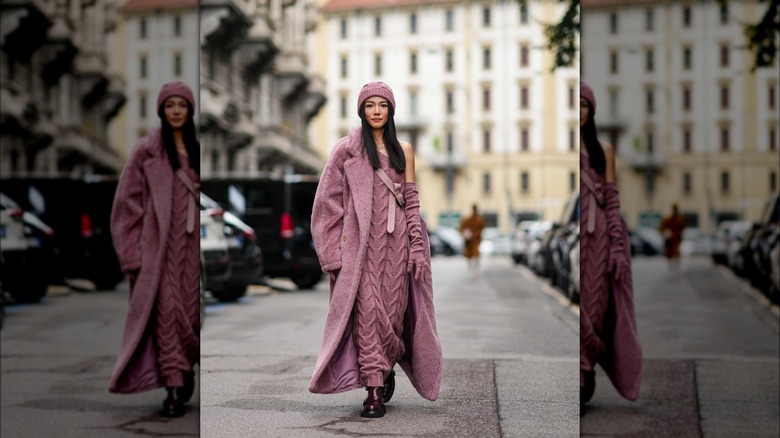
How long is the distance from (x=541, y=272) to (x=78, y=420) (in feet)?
10.2

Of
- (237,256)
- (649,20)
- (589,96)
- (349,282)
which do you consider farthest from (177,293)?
(649,20)

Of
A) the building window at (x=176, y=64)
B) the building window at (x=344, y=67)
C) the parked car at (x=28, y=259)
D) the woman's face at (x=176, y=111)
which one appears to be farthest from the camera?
the building window at (x=176, y=64)

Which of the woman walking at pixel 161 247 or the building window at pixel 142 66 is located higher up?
the building window at pixel 142 66

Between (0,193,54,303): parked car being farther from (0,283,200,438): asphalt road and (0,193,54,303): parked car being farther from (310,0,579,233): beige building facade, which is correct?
(310,0,579,233): beige building facade

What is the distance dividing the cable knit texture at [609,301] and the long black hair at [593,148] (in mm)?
40

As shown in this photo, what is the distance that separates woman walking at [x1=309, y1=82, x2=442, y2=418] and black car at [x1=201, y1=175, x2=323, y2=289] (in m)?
0.14

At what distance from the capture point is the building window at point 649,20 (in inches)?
963

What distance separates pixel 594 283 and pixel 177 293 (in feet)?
6.44

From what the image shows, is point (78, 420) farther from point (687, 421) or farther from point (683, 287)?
point (683, 287)

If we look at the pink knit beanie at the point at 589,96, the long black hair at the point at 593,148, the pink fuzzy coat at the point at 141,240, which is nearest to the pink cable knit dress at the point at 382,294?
the pink knit beanie at the point at 589,96

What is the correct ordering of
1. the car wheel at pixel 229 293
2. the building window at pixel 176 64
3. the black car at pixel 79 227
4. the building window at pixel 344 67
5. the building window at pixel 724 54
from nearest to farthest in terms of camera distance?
the building window at pixel 344 67 → the car wheel at pixel 229 293 → the black car at pixel 79 227 → the building window at pixel 176 64 → the building window at pixel 724 54

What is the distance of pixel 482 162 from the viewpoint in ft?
14.3

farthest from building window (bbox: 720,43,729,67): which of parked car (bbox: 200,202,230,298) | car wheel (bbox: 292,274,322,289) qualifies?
car wheel (bbox: 292,274,322,289)

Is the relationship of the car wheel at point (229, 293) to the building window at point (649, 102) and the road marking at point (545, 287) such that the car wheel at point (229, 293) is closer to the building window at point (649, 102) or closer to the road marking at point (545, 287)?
the road marking at point (545, 287)
